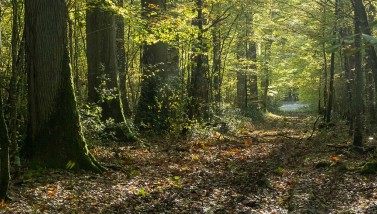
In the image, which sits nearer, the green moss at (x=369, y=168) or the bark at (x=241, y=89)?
the green moss at (x=369, y=168)

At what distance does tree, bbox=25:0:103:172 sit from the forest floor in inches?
18.7

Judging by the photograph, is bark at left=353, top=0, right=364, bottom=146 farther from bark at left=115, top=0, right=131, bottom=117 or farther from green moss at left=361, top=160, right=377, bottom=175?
bark at left=115, top=0, right=131, bottom=117

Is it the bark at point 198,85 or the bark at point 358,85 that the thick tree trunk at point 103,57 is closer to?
the bark at point 198,85

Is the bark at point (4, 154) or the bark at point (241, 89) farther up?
the bark at point (241, 89)

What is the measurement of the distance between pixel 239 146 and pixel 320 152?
3.02 metres

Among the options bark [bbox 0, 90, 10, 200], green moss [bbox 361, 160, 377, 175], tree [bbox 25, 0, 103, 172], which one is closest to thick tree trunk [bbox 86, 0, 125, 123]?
tree [bbox 25, 0, 103, 172]

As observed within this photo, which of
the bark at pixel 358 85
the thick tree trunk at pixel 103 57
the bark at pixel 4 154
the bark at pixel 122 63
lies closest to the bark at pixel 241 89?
the bark at pixel 122 63

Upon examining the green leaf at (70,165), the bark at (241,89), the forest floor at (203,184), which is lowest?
the forest floor at (203,184)

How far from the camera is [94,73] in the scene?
39.9ft

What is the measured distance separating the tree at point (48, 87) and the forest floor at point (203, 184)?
475 millimetres

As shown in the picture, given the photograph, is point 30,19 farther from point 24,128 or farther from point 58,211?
point 58,211

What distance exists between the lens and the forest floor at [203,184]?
21.6 ft

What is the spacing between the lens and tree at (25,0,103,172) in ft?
25.8

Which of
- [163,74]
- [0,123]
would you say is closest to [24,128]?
[0,123]
